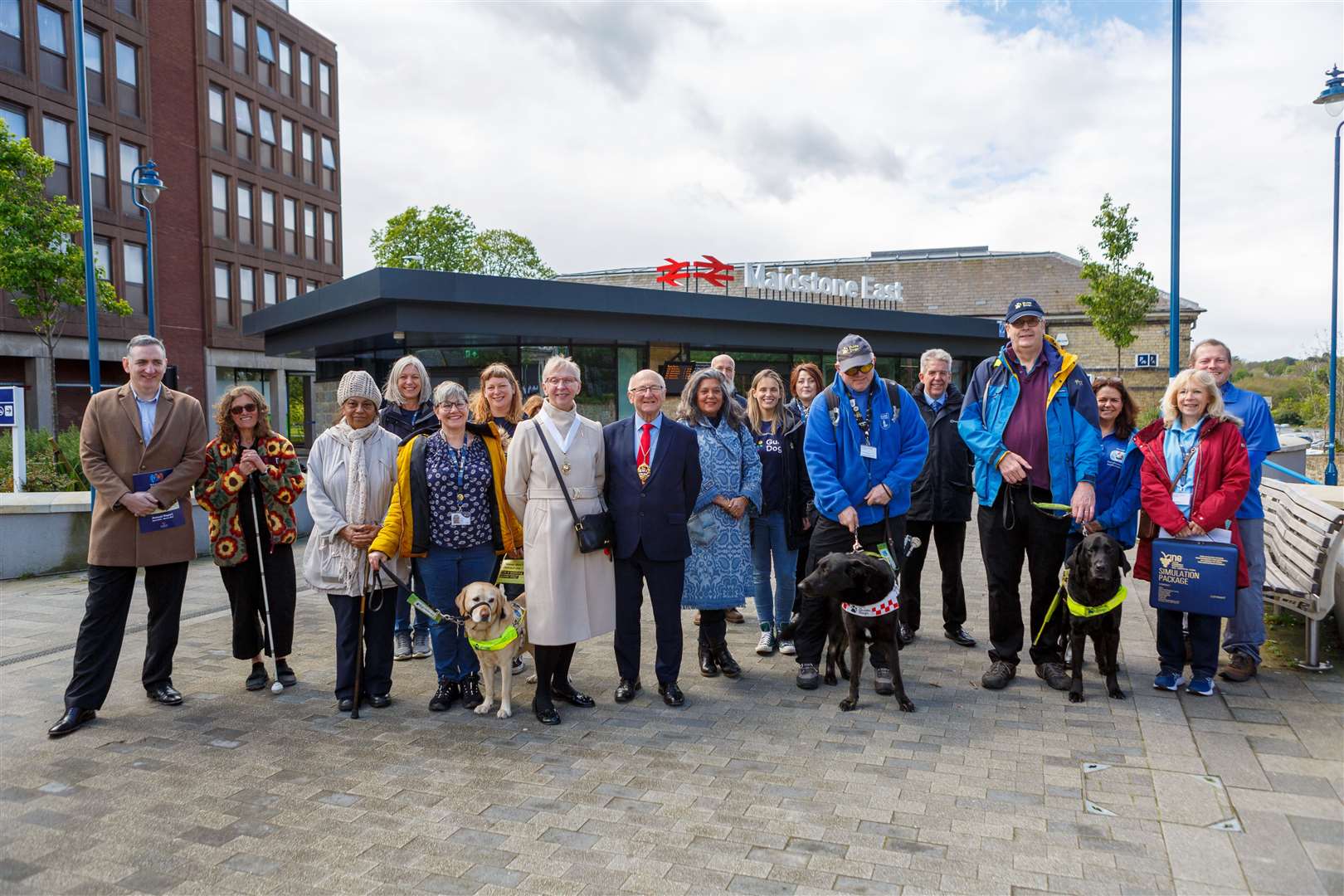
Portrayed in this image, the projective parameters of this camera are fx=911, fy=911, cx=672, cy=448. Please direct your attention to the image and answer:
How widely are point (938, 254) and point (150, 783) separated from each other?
41.2 meters

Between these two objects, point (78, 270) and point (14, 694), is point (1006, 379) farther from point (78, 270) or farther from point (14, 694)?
point (78, 270)

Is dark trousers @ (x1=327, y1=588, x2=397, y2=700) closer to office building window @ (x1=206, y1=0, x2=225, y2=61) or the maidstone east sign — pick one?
the maidstone east sign

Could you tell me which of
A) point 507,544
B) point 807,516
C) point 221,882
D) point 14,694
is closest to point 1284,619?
point 807,516

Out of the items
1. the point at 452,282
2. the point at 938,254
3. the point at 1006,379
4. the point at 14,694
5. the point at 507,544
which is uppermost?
the point at 938,254

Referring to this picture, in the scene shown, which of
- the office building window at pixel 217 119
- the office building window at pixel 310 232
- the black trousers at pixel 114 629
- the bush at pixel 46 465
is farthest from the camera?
the office building window at pixel 310 232

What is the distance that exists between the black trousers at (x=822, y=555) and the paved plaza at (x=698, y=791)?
276 millimetres

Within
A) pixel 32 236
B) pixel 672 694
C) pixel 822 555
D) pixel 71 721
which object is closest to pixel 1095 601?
pixel 822 555

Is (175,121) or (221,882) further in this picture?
(175,121)

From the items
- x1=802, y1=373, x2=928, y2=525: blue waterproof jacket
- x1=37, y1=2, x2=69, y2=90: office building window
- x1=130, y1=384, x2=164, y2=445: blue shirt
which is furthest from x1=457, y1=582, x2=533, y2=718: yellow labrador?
x1=37, y1=2, x2=69, y2=90: office building window

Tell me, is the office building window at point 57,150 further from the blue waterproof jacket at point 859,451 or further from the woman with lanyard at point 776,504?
the blue waterproof jacket at point 859,451

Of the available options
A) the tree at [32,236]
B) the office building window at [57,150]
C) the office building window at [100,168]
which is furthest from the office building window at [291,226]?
the tree at [32,236]

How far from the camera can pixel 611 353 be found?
19.2m

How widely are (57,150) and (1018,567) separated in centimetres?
3057

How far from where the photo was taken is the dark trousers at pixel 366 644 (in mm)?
5359
